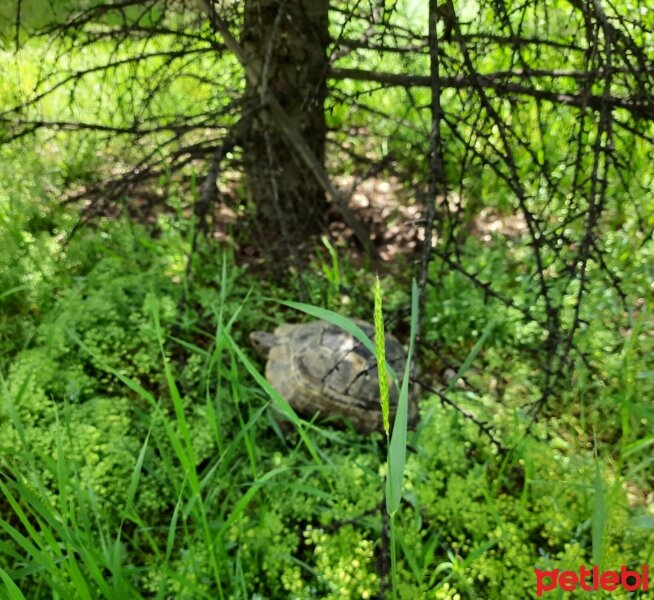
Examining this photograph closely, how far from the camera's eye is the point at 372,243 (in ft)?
12.1

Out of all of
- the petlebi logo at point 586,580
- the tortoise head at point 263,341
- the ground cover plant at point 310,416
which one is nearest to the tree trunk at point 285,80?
the ground cover plant at point 310,416

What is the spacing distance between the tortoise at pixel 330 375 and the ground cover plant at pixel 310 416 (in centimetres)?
11

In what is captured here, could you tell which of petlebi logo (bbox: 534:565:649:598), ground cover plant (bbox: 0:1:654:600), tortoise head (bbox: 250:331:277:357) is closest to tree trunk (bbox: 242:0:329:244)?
ground cover plant (bbox: 0:1:654:600)

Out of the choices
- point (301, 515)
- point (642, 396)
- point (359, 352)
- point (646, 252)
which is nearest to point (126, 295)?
point (359, 352)

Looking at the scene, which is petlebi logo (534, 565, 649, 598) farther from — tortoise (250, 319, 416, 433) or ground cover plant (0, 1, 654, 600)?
tortoise (250, 319, 416, 433)

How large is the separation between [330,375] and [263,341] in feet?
1.40

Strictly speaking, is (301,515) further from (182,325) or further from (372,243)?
(372,243)

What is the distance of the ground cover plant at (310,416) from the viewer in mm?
1706

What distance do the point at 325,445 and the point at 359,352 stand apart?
0.47m

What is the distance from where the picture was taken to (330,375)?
269 centimetres

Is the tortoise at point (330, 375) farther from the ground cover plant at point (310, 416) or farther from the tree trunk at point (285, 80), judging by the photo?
the tree trunk at point (285, 80)

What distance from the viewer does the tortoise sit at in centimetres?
261

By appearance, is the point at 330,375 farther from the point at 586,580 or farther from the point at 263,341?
the point at 586,580

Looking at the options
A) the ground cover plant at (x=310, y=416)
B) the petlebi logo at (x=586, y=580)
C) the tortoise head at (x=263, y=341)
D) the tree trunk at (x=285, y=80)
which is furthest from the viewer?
the tortoise head at (x=263, y=341)
